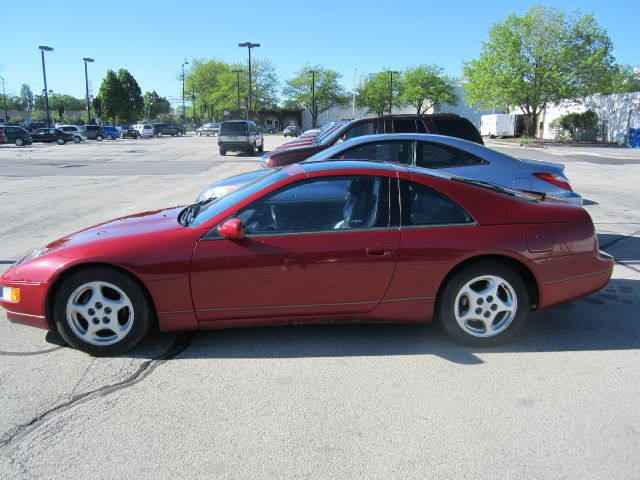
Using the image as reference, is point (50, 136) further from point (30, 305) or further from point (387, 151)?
point (30, 305)

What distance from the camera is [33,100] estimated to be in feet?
462

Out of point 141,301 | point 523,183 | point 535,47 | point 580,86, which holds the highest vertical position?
point 535,47

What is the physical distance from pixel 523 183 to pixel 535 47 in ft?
141

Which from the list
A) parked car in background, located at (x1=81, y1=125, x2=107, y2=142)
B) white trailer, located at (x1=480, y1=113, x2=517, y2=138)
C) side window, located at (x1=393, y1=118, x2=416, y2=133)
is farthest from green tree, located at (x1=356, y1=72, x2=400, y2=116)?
side window, located at (x1=393, y1=118, x2=416, y2=133)

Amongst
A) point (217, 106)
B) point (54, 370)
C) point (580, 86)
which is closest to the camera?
point (54, 370)

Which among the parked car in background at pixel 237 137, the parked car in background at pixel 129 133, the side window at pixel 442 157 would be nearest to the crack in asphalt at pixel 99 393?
the side window at pixel 442 157

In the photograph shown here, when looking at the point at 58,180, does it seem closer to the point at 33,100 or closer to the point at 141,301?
the point at 141,301

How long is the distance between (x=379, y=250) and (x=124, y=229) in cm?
199

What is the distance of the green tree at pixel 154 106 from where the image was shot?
108287 mm

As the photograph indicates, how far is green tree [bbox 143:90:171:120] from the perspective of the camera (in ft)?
355

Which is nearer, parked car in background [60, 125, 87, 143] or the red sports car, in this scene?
the red sports car

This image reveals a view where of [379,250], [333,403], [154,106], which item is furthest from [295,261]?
[154,106]

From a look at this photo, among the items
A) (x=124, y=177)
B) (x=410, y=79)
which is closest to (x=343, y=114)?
(x=410, y=79)

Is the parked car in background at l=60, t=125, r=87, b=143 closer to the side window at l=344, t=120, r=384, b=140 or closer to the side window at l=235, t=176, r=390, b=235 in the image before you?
the side window at l=344, t=120, r=384, b=140
